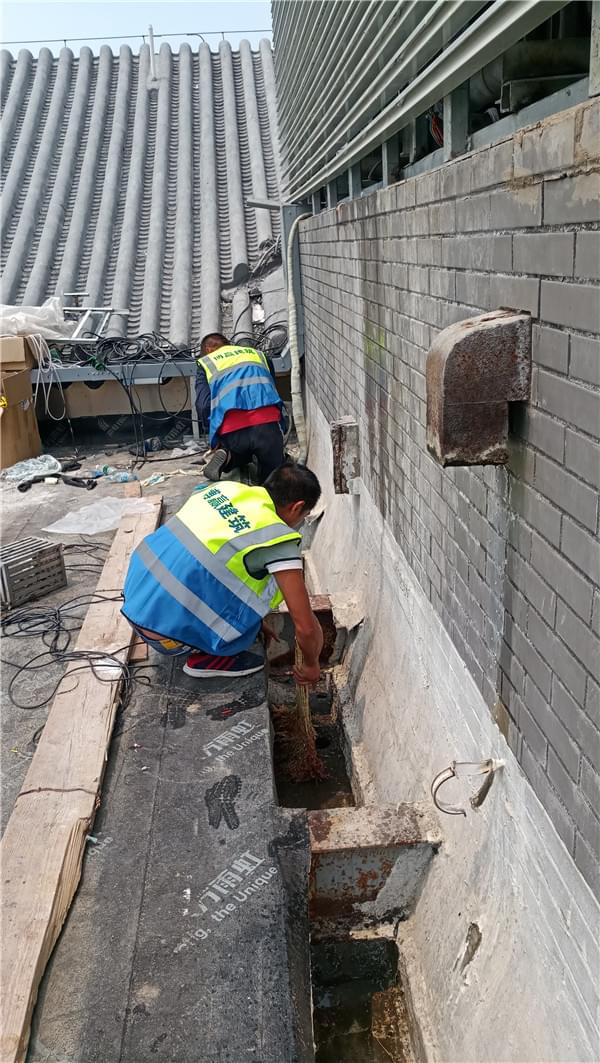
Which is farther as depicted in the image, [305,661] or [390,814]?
[305,661]

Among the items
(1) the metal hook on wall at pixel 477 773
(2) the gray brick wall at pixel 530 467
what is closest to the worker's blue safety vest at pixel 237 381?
(2) the gray brick wall at pixel 530 467

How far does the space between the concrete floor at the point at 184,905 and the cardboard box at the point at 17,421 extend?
5185 millimetres

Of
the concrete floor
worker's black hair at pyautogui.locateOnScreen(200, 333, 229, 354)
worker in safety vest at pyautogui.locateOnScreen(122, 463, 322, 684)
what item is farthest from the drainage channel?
worker's black hair at pyautogui.locateOnScreen(200, 333, 229, 354)

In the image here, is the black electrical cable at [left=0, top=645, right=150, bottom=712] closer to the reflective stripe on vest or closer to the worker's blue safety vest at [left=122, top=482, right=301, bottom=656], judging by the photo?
the worker's blue safety vest at [left=122, top=482, right=301, bottom=656]

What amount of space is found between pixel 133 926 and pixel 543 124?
2513mm

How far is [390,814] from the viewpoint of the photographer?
3072mm

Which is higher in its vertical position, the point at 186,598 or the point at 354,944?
the point at 186,598

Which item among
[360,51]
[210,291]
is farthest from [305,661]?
[210,291]

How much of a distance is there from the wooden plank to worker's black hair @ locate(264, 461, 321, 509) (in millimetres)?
1261

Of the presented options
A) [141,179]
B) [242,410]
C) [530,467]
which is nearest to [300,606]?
[530,467]

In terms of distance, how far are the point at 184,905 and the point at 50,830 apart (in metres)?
0.63

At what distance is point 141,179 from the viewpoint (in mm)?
12383

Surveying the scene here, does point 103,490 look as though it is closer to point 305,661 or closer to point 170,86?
point 305,661

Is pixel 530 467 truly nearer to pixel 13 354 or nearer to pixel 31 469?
pixel 31 469
